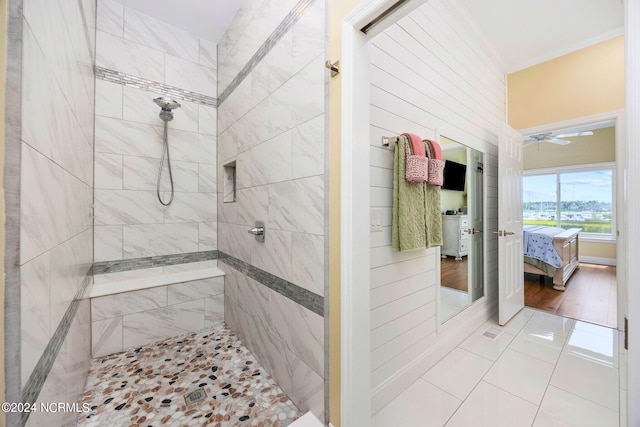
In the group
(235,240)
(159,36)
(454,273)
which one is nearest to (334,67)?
(235,240)

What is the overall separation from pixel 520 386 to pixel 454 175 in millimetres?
1682

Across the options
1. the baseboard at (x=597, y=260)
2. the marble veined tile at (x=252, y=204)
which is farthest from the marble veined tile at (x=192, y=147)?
the baseboard at (x=597, y=260)

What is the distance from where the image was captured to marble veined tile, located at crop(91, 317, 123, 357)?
1961 millimetres

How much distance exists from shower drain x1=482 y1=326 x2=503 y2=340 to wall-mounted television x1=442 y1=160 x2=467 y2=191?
143cm

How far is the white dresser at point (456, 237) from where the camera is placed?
2.31 metres

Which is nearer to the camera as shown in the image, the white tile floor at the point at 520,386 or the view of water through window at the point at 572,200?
the white tile floor at the point at 520,386

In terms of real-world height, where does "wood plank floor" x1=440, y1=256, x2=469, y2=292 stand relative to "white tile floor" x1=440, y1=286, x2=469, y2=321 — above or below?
above

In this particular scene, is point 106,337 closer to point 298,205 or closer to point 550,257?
point 298,205

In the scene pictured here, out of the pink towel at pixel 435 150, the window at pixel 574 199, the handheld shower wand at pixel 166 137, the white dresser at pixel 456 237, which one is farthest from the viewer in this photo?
the window at pixel 574 199

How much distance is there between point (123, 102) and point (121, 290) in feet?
5.37

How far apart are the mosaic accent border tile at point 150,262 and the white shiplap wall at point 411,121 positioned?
194 centimetres

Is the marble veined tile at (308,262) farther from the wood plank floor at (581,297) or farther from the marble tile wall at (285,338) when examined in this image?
the wood plank floor at (581,297)

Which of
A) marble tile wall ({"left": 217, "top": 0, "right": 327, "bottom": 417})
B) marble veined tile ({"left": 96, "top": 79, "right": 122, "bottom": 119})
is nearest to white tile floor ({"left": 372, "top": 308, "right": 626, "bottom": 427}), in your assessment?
marble tile wall ({"left": 217, "top": 0, "right": 327, "bottom": 417})

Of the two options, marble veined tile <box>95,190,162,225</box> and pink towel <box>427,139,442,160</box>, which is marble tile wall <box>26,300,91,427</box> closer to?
marble veined tile <box>95,190,162,225</box>
